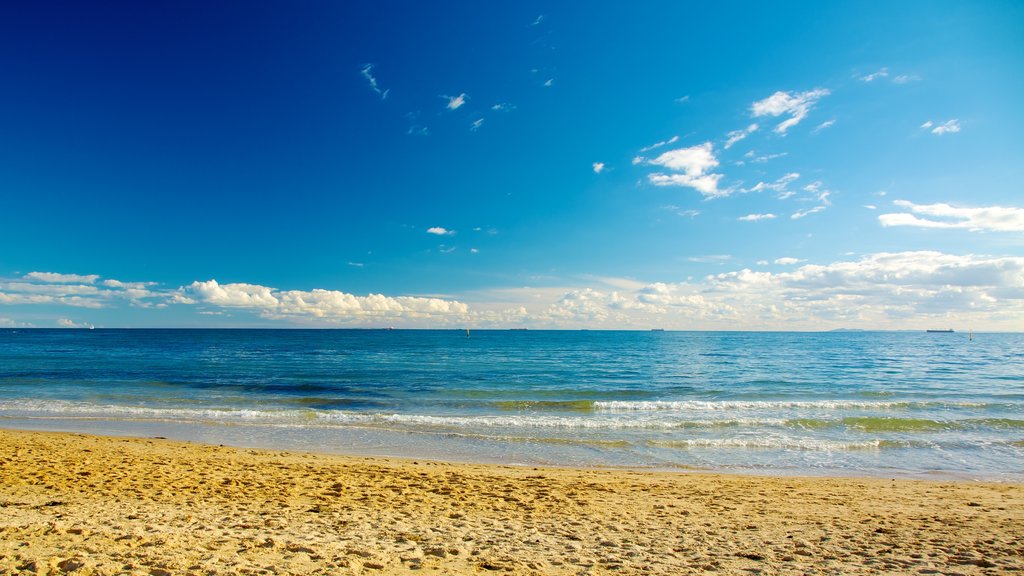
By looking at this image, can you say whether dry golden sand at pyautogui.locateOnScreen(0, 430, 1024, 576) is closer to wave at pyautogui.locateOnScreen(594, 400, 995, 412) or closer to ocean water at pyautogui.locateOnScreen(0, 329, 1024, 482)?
ocean water at pyautogui.locateOnScreen(0, 329, 1024, 482)

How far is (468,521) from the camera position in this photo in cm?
827

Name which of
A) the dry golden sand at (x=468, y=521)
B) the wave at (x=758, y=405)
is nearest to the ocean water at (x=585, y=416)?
the wave at (x=758, y=405)

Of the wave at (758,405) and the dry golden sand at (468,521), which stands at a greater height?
the dry golden sand at (468,521)

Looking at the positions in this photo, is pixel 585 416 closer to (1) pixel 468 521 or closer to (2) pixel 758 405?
(2) pixel 758 405

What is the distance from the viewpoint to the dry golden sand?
6.36 meters

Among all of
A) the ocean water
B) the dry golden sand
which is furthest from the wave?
the dry golden sand

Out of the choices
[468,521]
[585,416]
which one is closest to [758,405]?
[585,416]

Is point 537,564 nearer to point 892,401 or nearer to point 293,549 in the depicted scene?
→ point 293,549

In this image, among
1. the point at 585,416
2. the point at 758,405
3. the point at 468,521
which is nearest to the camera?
the point at 468,521

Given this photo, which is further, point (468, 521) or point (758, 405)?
point (758, 405)

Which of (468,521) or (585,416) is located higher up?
(468,521)

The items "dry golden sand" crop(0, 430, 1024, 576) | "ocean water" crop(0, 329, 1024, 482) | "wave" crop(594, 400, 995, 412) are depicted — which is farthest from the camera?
"wave" crop(594, 400, 995, 412)

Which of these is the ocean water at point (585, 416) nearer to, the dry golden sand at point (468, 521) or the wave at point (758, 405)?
the wave at point (758, 405)

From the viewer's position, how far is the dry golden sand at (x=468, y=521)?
636 cm
